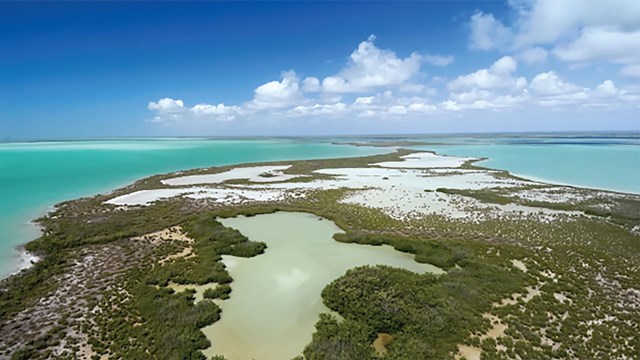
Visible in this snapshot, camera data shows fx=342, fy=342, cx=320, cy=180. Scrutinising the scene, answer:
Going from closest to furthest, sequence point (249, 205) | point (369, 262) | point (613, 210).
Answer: point (369, 262), point (613, 210), point (249, 205)

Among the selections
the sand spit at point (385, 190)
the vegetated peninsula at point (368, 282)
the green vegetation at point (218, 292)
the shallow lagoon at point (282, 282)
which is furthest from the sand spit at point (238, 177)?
the green vegetation at point (218, 292)

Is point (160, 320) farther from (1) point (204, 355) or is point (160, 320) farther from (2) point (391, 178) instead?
(2) point (391, 178)

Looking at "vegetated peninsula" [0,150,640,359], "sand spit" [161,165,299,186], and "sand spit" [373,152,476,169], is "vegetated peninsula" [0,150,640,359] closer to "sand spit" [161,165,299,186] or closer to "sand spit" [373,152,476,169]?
"sand spit" [161,165,299,186]

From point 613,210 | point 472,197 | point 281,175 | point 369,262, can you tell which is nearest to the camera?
point 369,262

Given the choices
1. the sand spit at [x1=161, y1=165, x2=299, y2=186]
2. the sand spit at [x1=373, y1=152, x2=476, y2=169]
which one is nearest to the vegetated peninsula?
the sand spit at [x1=161, y1=165, x2=299, y2=186]

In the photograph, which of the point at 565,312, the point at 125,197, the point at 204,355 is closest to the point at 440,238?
the point at 565,312

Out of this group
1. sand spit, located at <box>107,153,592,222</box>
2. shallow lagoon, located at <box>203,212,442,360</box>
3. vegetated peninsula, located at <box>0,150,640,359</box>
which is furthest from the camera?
sand spit, located at <box>107,153,592,222</box>
